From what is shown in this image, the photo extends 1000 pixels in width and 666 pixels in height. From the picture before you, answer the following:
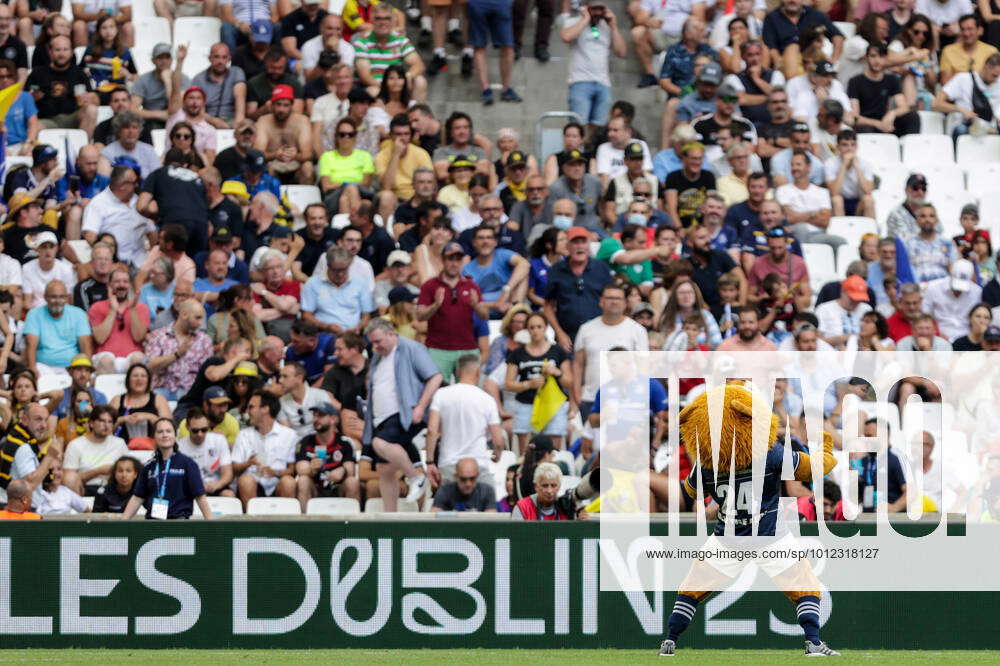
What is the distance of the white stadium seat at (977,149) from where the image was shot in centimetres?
1883

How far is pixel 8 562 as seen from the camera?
1155cm

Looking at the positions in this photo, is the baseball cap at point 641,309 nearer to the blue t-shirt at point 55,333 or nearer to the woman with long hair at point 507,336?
the woman with long hair at point 507,336

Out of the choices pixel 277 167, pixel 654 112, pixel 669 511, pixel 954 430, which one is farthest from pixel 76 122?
pixel 954 430

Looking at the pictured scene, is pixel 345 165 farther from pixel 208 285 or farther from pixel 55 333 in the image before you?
pixel 55 333

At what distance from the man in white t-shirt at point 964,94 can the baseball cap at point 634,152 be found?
427 centimetres

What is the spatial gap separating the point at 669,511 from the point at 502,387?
8.79 feet

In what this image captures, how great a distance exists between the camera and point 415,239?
633 inches

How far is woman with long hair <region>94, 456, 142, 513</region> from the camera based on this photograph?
12.9 metres

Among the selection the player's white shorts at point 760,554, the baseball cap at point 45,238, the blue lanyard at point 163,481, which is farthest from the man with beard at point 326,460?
the player's white shorts at point 760,554

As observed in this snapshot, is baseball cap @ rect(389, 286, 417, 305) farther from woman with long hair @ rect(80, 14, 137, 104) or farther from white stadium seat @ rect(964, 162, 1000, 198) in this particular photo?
white stadium seat @ rect(964, 162, 1000, 198)

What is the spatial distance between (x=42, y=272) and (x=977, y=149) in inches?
409

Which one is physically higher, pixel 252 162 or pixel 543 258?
pixel 252 162

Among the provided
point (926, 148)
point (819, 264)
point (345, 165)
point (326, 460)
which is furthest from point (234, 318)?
point (926, 148)

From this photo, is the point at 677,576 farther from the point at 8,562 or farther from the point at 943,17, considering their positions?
the point at 943,17
